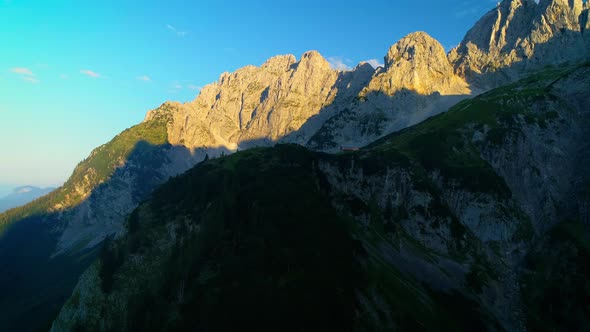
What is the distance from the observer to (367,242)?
108625mm

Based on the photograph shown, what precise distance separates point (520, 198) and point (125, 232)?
155438mm

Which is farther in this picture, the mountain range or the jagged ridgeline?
the mountain range

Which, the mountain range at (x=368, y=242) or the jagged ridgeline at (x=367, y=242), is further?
the mountain range at (x=368, y=242)

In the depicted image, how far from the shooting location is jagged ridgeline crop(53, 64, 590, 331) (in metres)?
72.2

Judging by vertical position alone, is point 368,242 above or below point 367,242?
below

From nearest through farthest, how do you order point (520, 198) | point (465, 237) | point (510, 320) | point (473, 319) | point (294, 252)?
point (294, 252) < point (473, 319) < point (510, 320) < point (465, 237) < point (520, 198)

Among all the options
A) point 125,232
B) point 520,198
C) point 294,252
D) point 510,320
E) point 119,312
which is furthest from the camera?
point 520,198

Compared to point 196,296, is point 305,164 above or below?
above

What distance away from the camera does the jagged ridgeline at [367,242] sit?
7225 cm

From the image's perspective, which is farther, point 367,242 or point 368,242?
point 368,242

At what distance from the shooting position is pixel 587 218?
132m

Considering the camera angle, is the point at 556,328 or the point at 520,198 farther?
the point at 520,198

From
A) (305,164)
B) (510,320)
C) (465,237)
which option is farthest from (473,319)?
(305,164)

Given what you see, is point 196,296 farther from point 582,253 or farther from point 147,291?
point 582,253
